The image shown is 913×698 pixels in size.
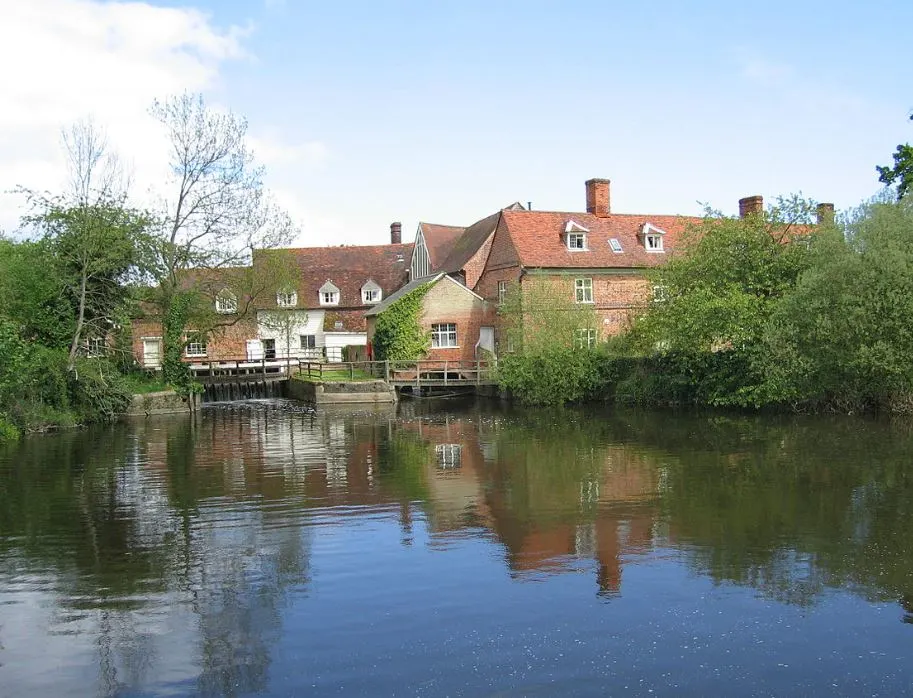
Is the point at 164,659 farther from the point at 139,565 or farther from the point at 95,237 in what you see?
the point at 95,237

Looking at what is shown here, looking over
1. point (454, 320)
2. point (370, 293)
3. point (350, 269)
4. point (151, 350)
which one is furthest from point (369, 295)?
point (151, 350)

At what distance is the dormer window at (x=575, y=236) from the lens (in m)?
41.5

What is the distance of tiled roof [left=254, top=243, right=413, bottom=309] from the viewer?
176 feet

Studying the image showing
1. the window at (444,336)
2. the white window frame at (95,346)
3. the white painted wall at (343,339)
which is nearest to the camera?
the white window frame at (95,346)

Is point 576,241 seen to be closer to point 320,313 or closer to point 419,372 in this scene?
point 419,372

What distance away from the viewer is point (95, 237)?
30859 millimetres

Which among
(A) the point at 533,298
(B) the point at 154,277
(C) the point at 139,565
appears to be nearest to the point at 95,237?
(B) the point at 154,277

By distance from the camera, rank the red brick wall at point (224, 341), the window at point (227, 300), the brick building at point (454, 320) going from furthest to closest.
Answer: the red brick wall at point (224, 341) → the brick building at point (454, 320) → the window at point (227, 300)

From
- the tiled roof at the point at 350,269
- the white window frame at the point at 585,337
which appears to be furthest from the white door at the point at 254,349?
the white window frame at the point at 585,337

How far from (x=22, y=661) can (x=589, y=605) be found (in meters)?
5.87

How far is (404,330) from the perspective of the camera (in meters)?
40.1

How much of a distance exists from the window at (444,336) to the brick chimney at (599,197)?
431 inches

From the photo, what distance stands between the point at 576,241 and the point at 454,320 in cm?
767

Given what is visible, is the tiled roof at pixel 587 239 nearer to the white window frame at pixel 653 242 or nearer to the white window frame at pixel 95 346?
the white window frame at pixel 653 242
